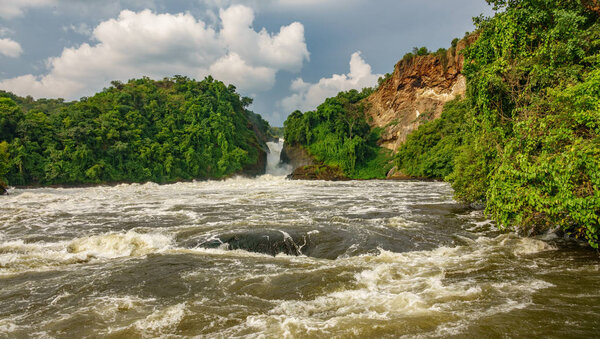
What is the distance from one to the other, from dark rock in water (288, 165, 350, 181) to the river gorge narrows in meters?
35.9

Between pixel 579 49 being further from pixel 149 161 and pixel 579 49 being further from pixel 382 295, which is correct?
pixel 149 161

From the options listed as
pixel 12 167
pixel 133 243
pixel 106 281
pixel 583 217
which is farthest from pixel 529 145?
pixel 12 167

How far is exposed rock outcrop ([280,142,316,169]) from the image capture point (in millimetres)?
51906

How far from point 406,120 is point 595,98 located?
4674 cm

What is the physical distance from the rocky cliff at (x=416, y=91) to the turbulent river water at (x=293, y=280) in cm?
4008

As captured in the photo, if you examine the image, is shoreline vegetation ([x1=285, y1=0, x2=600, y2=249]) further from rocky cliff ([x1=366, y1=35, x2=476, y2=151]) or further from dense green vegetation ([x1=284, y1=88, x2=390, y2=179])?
rocky cliff ([x1=366, y1=35, x2=476, y2=151])

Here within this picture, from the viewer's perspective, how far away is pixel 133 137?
42.0m

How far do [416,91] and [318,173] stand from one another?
68.2 feet

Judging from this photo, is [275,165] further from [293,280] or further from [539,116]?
[293,280]

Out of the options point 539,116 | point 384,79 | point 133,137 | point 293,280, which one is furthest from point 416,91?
point 293,280

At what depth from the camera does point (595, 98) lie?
544cm

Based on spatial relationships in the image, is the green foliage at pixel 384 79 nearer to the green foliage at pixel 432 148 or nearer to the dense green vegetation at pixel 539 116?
the green foliage at pixel 432 148

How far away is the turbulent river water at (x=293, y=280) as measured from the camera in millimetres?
4309

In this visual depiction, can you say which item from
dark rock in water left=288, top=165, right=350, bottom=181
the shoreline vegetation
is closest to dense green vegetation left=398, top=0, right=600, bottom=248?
the shoreline vegetation
